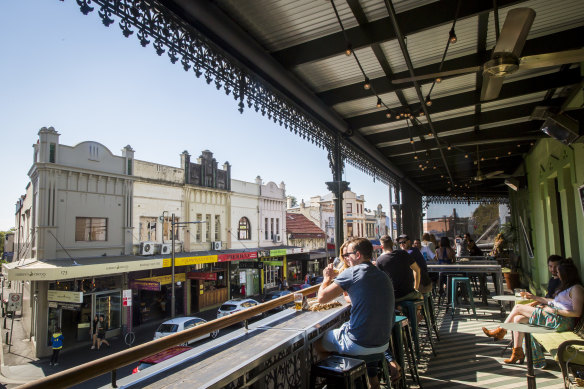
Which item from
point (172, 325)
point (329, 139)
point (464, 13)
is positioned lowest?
point (172, 325)

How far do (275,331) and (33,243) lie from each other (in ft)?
48.5

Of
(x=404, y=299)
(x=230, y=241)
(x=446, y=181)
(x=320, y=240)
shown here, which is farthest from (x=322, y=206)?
(x=404, y=299)

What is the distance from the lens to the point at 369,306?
2.42m

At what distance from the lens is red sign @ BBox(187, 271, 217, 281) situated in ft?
56.7

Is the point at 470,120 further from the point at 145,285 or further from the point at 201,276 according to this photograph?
the point at 201,276

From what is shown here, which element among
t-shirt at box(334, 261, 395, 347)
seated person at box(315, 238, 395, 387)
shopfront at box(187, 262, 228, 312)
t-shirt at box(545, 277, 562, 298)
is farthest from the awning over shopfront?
t-shirt at box(545, 277, 562, 298)

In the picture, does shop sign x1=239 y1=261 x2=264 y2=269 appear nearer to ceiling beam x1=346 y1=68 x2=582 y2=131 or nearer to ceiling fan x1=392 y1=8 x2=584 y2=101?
ceiling beam x1=346 y1=68 x2=582 y2=131

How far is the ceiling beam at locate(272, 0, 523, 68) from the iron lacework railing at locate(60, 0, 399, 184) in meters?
0.56

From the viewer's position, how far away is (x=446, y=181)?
15672mm

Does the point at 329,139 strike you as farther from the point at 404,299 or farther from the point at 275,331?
the point at 275,331

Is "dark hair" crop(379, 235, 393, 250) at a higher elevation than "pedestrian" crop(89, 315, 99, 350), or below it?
higher

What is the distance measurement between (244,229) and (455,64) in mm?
19138

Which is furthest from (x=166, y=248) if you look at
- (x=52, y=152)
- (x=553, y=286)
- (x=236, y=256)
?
(x=553, y=286)

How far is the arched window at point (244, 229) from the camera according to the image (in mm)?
22422
